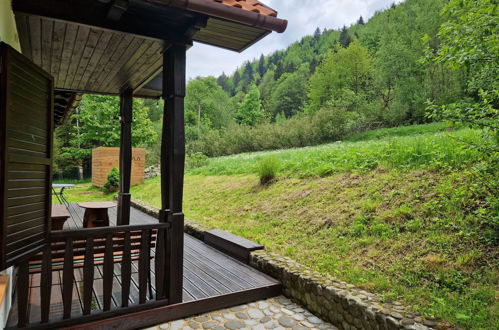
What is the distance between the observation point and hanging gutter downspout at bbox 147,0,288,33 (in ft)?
7.01

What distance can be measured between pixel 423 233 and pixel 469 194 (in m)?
0.70

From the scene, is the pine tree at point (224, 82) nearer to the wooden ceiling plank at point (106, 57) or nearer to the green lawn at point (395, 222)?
the green lawn at point (395, 222)

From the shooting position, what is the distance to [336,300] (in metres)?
2.71

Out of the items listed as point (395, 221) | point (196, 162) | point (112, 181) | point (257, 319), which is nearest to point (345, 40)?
point (196, 162)

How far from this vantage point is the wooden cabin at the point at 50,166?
6.43ft

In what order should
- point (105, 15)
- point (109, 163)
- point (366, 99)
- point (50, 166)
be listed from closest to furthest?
point (50, 166) < point (105, 15) < point (109, 163) < point (366, 99)

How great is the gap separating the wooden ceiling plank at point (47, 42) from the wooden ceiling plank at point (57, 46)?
0.03 m

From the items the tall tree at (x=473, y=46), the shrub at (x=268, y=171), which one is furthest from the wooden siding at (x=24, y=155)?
the shrub at (x=268, y=171)

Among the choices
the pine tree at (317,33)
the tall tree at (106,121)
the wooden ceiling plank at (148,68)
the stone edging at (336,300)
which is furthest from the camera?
the pine tree at (317,33)

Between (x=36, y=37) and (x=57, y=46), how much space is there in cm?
20

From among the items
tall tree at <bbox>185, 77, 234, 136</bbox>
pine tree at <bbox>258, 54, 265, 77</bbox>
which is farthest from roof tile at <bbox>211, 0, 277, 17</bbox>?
pine tree at <bbox>258, 54, 265, 77</bbox>

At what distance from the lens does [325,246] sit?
3963 mm

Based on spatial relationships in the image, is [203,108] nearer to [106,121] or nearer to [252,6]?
[106,121]

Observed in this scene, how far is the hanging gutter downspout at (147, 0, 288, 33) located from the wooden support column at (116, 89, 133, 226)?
3198 millimetres
